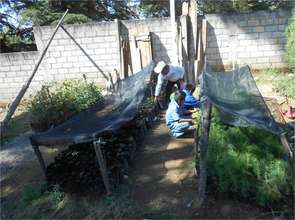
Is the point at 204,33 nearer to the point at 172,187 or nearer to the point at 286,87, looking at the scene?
the point at 286,87

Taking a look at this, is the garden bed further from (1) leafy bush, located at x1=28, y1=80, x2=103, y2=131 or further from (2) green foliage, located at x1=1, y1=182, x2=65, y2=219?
(1) leafy bush, located at x1=28, y1=80, x2=103, y2=131

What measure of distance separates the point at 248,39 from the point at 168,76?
377cm

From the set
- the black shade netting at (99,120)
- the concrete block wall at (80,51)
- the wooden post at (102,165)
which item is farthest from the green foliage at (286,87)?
the wooden post at (102,165)

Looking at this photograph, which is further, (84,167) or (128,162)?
(128,162)

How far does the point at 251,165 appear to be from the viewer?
12.0 ft

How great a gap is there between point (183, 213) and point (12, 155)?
3740 millimetres

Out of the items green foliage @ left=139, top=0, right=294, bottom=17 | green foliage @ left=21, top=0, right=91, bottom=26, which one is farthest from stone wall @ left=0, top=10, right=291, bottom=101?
green foliage @ left=139, top=0, right=294, bottom=17

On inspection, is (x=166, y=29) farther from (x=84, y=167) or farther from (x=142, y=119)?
(x=84, y=167)

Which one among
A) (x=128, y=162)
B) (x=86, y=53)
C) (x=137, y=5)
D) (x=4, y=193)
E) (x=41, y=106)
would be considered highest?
(x=137, y=5)

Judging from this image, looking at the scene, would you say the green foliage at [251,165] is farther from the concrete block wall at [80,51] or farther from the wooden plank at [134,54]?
the concrete block wall at [80,51]

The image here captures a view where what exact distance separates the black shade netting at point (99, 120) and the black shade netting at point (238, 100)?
117 centimetres

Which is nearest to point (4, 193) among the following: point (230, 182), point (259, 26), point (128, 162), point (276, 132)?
point (128, 162)

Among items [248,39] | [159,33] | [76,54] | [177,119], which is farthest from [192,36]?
[177,119]

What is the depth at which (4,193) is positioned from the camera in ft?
16.5
